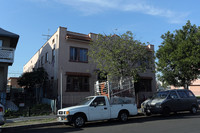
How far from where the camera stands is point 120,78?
48.0 ft

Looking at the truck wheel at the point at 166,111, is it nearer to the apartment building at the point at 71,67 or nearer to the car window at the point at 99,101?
the car window at the point at 99,101

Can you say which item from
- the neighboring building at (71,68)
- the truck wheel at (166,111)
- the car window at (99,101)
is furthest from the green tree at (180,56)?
the car window at (99,101)

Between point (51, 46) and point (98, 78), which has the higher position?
point (51, 46)

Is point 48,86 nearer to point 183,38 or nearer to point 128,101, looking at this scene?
point 128,101

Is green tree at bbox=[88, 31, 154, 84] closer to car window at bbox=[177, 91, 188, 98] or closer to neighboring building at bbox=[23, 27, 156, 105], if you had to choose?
car window at bbox=[177, 91, 188, 98]

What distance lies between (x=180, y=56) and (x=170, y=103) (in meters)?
4.82

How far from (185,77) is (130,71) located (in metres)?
5.71

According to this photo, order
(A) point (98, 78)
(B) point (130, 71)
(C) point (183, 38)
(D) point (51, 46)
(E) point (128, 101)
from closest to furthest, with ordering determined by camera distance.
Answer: (E) point (128, 101)
(B) point (130, 71)
(C) point (183, 38)
(A) point (98, 78)
(D) point (51, 46)

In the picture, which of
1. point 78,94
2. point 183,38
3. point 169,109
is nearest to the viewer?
point 169,109

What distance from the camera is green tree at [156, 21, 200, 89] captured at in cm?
1430

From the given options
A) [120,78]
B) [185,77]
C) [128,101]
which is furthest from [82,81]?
[185,77]

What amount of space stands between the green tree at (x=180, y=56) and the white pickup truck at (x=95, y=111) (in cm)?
701

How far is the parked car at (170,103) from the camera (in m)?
11.4

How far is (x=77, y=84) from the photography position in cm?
1772
